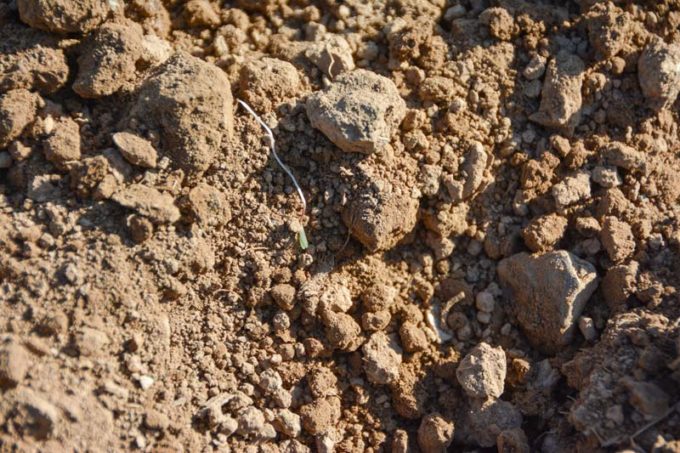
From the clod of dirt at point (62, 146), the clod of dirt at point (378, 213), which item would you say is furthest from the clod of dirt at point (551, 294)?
the clod of dirt at point (62, 146)

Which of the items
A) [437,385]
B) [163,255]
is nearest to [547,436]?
[437,385]

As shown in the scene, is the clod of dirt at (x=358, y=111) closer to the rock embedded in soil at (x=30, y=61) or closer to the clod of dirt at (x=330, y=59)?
the clod of dirt at (x=330, y=59)

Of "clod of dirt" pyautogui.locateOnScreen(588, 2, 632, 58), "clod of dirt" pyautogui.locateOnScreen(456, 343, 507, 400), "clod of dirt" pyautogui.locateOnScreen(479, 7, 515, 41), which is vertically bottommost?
"clod of dirt" pyautogui.locateOnScreen(456, 343, 507, 400)

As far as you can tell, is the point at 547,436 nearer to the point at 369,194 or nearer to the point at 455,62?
the point at 369,194

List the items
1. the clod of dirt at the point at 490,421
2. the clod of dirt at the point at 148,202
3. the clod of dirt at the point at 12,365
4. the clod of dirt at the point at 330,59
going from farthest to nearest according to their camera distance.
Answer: the clod of dirt at the point at 330,59, the clod of dirt at the point at 490,421, the clod of dirt at the point at 148,202, the clod of dirt at the point at 12,365

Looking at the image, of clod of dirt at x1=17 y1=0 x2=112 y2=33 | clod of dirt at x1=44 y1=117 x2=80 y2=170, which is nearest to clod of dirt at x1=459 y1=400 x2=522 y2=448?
clod of dirt at x1=44 y1=117 x2=80 y2=170

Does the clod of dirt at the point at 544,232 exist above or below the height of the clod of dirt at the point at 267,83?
below

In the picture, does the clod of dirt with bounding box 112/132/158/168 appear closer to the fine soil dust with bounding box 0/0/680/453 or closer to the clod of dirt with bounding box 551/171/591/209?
the fine soil dust with bounding box 0/0/680/453
